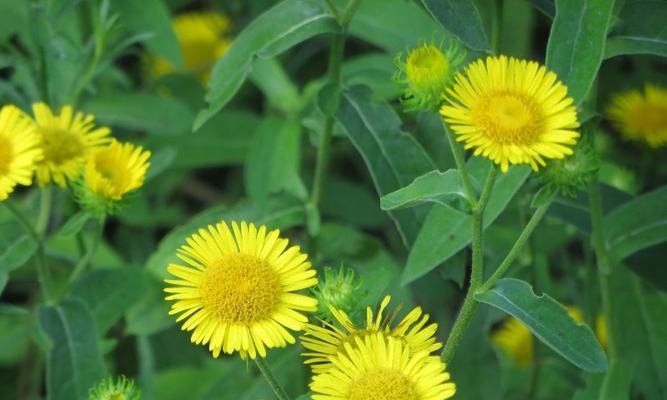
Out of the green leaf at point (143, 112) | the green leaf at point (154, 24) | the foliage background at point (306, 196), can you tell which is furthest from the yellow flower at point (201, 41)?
the green leaf at point (154, 24)

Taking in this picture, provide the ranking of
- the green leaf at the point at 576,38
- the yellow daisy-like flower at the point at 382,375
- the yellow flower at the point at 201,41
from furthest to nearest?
the yellow flower at the point at 201,41 → the green leaf at the point at 576,38 → the yellow daisy-like flower at the point at 382,375

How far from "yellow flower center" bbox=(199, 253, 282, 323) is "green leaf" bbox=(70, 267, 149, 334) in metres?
0.60

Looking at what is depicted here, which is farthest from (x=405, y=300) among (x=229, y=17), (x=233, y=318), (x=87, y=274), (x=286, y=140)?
(x=229, y=17)

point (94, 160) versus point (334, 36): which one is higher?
point (334, 36)

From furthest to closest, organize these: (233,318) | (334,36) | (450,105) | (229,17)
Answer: (229,17) → (334,36) → (450,105) → (233,318)

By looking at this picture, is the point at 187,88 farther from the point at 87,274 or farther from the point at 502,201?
the point at 502,201

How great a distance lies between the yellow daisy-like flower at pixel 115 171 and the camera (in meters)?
1.57

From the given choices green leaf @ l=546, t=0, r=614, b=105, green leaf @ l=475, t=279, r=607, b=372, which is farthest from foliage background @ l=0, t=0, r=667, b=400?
green leaf @ l=475, t=279, r=607, b=372

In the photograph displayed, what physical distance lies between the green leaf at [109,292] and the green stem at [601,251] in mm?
824

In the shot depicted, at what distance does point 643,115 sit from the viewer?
7.42 feet

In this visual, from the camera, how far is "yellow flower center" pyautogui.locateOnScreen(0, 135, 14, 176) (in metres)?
Result: 1.56

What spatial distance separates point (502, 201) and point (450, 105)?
0.84 ft

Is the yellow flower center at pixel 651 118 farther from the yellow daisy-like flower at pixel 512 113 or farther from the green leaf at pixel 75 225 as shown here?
the green leaf at pixel 75 225

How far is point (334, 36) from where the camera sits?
174cm
